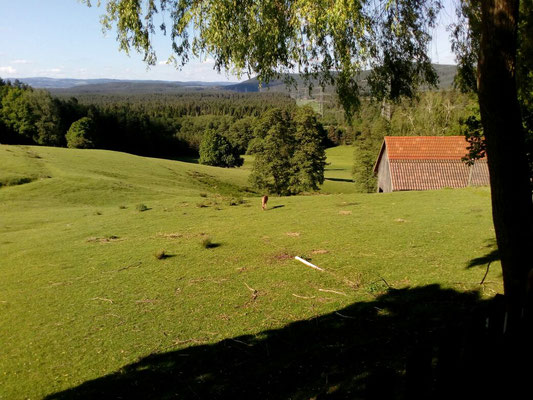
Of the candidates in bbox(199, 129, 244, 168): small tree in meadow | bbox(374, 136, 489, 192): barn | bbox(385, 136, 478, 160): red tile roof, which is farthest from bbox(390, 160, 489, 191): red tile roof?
bbox(199, 129, 244, 168): small tree in meadow

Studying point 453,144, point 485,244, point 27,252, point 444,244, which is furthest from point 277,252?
point 453,144

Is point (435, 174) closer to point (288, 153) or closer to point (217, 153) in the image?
point (288, 153)

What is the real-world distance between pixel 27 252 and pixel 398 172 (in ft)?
87.6

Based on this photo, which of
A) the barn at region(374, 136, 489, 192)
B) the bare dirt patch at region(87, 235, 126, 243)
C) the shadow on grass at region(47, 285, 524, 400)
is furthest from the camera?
the barn at region(374, 136, 489, 192)

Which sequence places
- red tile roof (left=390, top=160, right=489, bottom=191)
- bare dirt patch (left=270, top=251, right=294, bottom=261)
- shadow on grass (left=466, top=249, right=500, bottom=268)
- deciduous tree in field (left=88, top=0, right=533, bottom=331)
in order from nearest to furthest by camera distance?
deciduous tree in field (left=88, top=0, right=533, bottom=331) < shadow on grass (left=466, top=249, right=500, bottom=268) < bare dirt patch (left=270, top=251, right=294, bottom=261) < red tile roof (left=390, top=160, right=489, bottom=191)

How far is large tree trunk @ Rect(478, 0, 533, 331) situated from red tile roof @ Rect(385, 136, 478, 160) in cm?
2832

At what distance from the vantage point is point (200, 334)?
855cm

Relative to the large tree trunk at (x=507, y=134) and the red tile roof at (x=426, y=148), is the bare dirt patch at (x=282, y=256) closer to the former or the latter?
the large tree trunk at (x=507, y=134)

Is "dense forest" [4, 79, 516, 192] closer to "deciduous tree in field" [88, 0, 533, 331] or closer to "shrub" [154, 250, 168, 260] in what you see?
"deciduous tree in field" [88, 0, 533, 331]

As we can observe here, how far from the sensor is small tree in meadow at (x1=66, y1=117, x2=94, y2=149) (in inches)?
3189

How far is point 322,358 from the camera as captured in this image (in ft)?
21.7

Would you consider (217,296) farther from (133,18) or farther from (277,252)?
(133,18)

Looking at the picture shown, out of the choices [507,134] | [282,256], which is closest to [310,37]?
[507,134]

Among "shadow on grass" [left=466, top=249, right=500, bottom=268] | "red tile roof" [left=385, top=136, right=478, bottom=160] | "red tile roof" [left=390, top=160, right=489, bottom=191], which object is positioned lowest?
"shadow on grass" [left=466, top=249, right=500, bottom=268]
